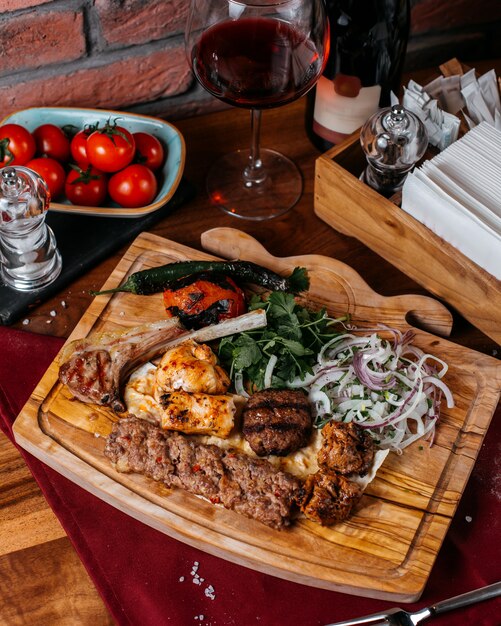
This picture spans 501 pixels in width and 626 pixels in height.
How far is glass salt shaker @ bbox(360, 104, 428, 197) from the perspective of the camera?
234 centimetres

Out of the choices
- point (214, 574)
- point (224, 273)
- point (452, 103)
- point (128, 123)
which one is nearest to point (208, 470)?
point (214, 574)

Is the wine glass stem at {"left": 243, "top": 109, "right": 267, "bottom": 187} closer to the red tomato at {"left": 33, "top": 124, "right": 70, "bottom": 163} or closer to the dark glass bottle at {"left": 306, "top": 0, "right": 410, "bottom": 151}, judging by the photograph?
the dark glass bottle at {"left": 306, "top": 0, "right": 410, "bottom": 151}

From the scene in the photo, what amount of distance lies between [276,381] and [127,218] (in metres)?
0.84

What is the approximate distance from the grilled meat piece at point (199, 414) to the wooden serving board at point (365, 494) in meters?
0.17

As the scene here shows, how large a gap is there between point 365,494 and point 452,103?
56.4 inches

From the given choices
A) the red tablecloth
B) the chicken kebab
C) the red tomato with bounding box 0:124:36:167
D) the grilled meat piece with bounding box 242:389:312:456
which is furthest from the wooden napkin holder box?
the red tomato with bounding box 0:124:36:167

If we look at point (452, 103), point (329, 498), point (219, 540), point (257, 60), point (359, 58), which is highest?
point (257, 60)

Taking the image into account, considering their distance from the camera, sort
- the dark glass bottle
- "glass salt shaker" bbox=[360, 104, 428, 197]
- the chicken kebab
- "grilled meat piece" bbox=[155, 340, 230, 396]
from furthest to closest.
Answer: the dark glass bottle
"glass salt shaker" bbox=[360, 104, 428, 197]
"grilled meat piece" bbox=[155, 340, 230, 396]
the chicken kebab

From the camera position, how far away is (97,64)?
2.76 metres

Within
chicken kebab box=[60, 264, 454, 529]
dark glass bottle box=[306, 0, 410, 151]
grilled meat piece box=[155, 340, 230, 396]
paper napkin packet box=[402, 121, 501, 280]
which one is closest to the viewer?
chicken kebab box=[60, 264, 454, 529]

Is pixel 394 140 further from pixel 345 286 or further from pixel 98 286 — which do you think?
pixel 98 286

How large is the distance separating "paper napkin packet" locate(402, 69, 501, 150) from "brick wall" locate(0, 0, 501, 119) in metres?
0.58

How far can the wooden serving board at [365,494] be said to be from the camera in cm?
189

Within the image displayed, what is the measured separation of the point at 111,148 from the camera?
2.53 m
